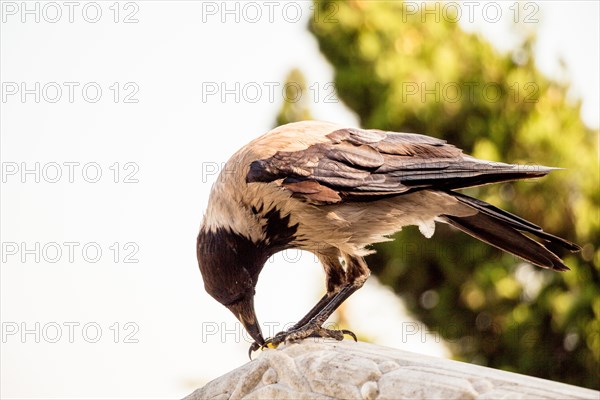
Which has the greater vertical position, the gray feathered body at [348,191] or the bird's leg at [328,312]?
the gray feathered body at [348,191]

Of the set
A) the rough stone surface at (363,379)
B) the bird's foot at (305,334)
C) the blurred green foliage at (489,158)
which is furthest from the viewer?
the blurred green foliage at (489,158)

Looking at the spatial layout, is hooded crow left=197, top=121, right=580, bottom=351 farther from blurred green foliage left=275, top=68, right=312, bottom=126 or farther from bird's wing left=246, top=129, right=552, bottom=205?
blurred green foliage left=275, top=68, right=312, bottom=126

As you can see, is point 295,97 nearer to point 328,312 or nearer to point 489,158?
point 489,158

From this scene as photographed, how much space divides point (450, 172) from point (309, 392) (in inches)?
45.4

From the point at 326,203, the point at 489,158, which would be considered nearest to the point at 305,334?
the point at 326,203

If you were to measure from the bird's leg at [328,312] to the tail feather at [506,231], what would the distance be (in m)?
0.48

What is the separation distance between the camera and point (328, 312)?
365 cm

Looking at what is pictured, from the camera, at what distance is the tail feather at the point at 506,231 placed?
3.63 meters

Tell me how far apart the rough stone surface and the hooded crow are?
276 millimetres

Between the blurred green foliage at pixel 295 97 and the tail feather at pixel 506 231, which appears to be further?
the blurred green foliage at pixel 295 97

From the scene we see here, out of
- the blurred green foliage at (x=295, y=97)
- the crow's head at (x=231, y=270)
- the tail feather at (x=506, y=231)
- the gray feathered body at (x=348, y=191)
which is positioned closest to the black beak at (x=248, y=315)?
the crow's head at (x=231, y=270)

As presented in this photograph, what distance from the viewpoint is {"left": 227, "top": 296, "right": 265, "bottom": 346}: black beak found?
3.59m

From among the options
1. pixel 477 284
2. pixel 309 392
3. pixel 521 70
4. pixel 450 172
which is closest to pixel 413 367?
pixel 309 392

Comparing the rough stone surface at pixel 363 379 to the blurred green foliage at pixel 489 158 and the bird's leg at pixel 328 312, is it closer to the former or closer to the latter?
the bird's leg at pixel 328 312
